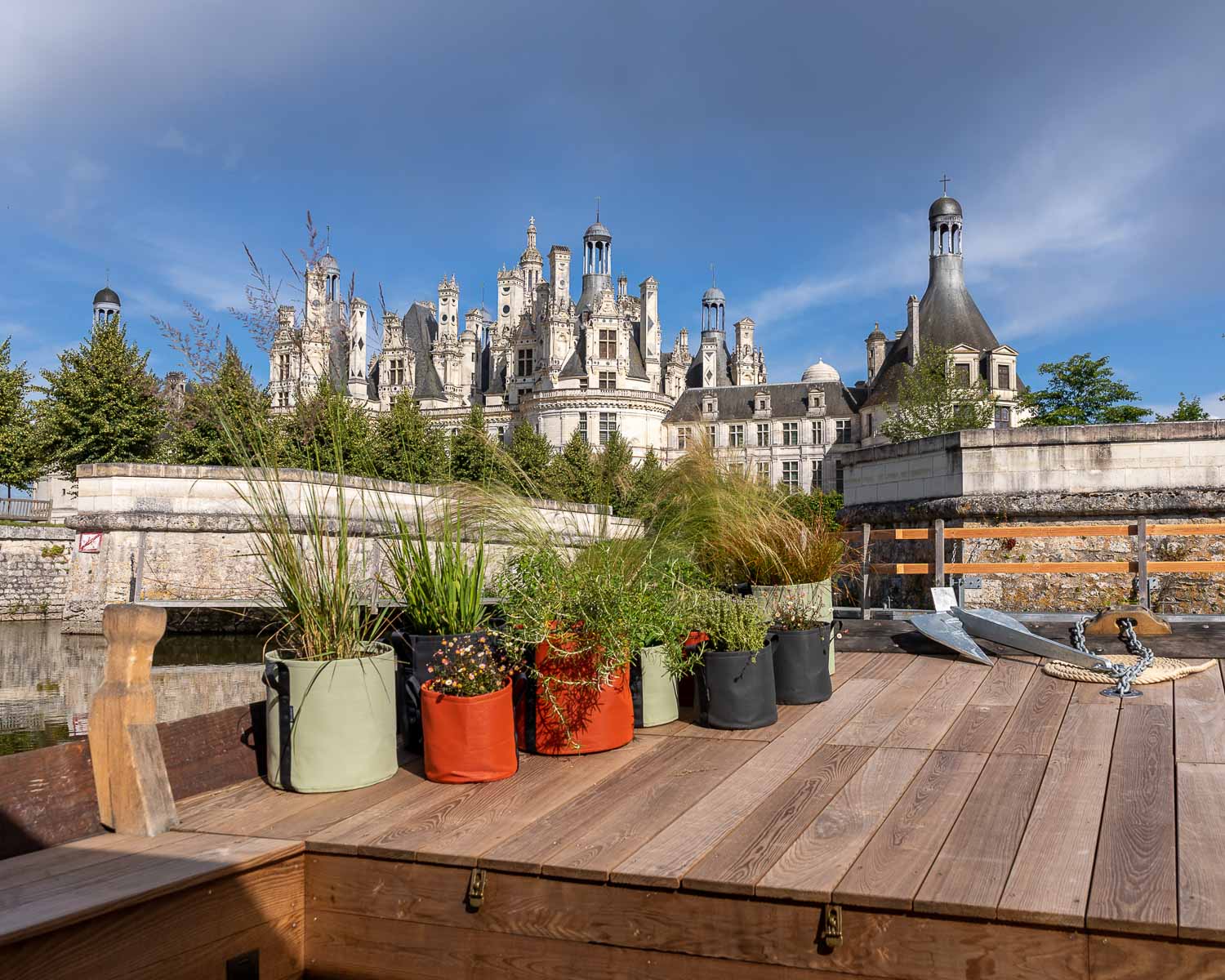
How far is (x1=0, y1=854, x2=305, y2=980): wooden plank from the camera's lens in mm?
1921

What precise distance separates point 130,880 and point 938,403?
35.8 meters

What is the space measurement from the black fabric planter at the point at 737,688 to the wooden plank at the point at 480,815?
0.48 m

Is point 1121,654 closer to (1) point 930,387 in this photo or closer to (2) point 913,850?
(2) point 913,850

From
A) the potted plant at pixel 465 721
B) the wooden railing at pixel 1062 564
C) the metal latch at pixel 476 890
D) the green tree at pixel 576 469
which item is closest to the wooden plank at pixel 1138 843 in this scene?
the metal latch at pixel 476 890

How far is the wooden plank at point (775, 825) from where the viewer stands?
2176 mm

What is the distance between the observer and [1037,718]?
12.2 ft

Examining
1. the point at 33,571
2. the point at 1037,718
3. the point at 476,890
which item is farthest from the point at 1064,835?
the point at 33,571

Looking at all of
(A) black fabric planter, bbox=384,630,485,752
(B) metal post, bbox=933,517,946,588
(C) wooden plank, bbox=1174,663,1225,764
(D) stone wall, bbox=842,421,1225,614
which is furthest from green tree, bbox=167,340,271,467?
(D) stone wall, bbox=842,421,1225,614

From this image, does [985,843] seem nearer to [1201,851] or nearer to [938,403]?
[1201,851]

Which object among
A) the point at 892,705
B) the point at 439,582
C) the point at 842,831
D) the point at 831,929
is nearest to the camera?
the point at 831,929

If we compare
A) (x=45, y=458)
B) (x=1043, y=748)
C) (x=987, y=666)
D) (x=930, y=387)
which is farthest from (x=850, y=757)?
(x=930, y=387)

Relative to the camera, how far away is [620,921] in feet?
7.23

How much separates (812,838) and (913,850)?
26 cm

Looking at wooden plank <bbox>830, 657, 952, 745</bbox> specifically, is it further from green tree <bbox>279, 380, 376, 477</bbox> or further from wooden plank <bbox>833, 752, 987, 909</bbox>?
green tree <bbox>279, 380, 376, 477</bbox>
